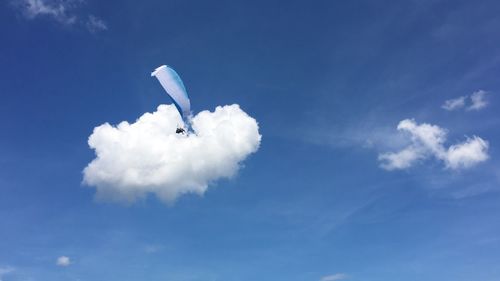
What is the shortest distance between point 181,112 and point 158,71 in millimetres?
9587

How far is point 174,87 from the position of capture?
108 metres

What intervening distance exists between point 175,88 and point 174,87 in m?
0.33

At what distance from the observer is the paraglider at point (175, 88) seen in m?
106

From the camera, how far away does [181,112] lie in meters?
111

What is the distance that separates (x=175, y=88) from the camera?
4274 inches

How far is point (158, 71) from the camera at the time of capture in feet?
344

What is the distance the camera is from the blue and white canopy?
106 meters

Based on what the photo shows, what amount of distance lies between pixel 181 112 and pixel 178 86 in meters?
5.12

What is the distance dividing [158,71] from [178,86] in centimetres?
512

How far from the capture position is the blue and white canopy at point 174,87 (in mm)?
105750

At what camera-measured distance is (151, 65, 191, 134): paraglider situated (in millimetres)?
105762
